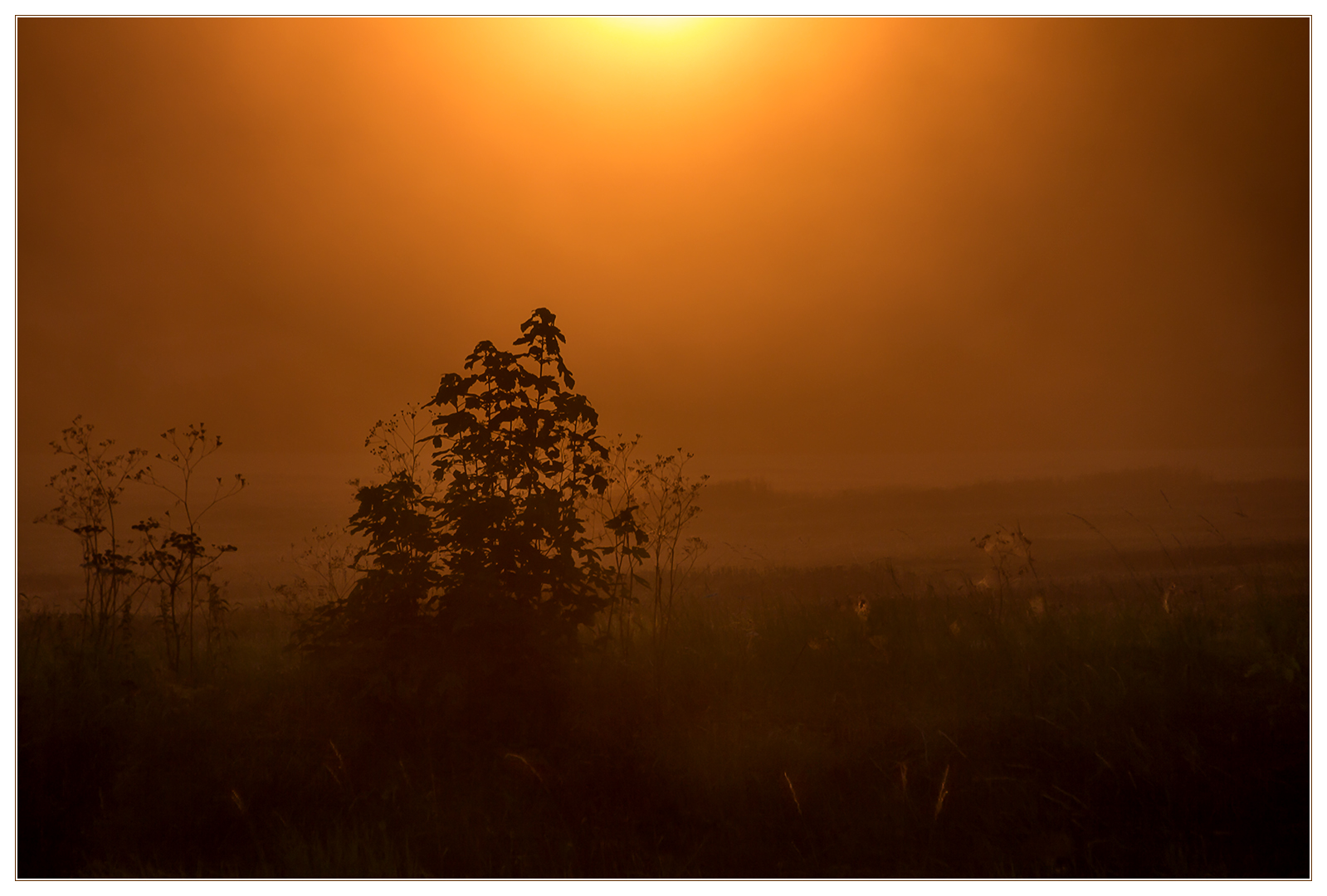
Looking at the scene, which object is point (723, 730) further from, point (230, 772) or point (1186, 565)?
point (1186, 565)

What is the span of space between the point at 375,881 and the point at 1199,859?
3545mm

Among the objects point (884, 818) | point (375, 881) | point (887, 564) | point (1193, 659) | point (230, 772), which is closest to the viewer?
point (375, 881)

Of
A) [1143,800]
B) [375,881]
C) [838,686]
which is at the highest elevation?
[838,686]

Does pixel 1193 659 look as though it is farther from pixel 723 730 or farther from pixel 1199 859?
pixel 723 730

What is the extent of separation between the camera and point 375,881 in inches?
138

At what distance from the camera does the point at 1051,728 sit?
429cm

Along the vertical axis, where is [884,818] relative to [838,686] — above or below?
below

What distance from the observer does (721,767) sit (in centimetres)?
411

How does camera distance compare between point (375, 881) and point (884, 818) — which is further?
point (884, 818)

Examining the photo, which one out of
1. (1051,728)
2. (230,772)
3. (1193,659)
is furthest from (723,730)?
(1193,659)

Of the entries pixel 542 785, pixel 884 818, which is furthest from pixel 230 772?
pixel 884 818

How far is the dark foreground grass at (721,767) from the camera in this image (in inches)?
145

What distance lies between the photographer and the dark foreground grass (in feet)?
12.1

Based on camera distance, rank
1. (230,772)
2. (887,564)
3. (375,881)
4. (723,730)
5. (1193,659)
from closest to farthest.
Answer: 1. (375,881)
2. (230,772)
3. (723,730)
4. (1193,659)
5. (887,564)
